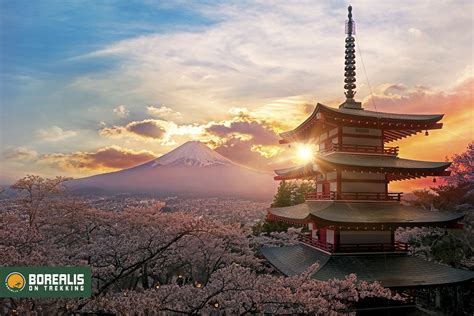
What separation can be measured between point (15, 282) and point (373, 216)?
13.3 m

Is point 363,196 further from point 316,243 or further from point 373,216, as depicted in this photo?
point 316,243

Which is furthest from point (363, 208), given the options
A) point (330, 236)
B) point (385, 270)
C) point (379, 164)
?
point (385, 270)

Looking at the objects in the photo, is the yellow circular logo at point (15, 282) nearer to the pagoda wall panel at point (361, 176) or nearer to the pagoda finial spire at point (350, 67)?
the pagoda wall panel at point (361, 176)

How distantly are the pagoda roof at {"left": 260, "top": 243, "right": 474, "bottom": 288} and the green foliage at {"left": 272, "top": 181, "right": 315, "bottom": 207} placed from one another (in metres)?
25.9

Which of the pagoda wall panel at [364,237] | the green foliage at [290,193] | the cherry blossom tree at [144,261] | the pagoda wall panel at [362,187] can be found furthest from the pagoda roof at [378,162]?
the green foliage at [290,193]

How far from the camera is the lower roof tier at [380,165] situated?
16.0 m

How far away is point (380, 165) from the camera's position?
1638 cm

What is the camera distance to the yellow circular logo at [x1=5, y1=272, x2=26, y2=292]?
9922 mm

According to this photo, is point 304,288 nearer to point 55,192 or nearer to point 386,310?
point 386,310

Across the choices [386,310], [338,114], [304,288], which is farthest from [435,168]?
[304,288]

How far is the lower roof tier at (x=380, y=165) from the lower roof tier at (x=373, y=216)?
1616 millimetres

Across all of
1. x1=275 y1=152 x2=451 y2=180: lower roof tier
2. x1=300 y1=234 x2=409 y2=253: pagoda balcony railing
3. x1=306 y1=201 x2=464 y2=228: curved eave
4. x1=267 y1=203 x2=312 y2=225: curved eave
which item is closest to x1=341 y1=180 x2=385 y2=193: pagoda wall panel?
x1=306 y1=201 x2=464 y2=228: curved eave

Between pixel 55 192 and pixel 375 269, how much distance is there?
17066mm

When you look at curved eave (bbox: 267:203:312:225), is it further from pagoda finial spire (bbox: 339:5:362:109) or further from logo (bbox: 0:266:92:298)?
logo (bbox: 0:266:92:298)
